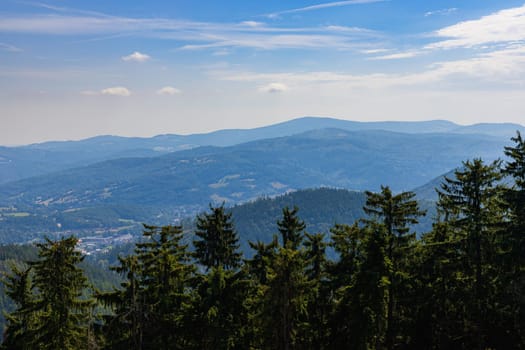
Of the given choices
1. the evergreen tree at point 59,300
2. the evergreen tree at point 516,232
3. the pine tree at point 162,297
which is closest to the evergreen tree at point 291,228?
the pine tree at point 162,297

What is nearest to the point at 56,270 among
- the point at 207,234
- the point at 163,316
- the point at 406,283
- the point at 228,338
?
the point at 163,316

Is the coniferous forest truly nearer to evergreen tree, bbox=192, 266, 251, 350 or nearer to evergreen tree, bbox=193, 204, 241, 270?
evergreen tree, bbox=192, 266, 251, 350

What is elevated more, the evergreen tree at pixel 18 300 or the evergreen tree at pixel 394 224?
the evergreen tree at pixel 394 224

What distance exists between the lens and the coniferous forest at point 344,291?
3014 centimetres

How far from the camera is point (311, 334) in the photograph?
3659cm

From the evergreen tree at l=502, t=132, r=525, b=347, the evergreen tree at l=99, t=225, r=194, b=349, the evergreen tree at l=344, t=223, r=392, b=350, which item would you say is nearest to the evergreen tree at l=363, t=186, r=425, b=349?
the evergreen tree at l=344, t=223, r=392, b=350

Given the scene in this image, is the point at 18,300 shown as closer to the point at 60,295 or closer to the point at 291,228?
the point at 60,295

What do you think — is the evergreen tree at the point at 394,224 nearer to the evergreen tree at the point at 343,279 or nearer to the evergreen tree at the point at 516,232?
the evergreen tree at the point at 343,279

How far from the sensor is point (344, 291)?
112ft

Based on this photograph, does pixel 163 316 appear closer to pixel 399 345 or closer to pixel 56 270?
pixel 56 270

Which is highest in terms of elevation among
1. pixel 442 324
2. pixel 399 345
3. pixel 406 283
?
pixel 406 283

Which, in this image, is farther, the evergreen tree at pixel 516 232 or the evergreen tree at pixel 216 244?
the evergreen tree at pixel 216 244

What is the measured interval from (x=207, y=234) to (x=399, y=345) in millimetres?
21189

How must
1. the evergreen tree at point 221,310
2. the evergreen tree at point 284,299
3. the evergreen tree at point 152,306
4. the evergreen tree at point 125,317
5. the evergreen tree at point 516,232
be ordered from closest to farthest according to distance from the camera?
the evergreen tree at point 284,299
the evergreen tree at point 516,232
the evergreen tree at point 125,317
the evergreen tree at point 152,306
the evergreen tree at point 221,310
